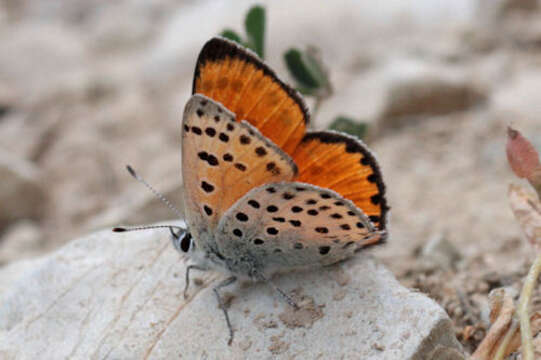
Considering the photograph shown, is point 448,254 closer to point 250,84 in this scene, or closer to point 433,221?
point 433,221

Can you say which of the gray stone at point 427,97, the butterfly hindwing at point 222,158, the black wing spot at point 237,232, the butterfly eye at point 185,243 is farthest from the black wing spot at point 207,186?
the gray stone at point 427,97

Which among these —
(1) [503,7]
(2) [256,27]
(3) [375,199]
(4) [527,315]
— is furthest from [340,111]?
(4) [527,315]

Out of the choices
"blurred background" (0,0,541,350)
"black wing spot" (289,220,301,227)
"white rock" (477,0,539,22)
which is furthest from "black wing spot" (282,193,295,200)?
"white rock" (477,0,539,22)

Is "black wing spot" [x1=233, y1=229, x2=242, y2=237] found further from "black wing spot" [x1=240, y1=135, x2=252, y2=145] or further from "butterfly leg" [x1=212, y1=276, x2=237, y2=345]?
"black wing spot" [x1=240, y1=135, x2=252, y2=145]

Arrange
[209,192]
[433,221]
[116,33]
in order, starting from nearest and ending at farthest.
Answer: [209,192], [433,221], [116,33]

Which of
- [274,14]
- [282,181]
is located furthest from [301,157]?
[274,14]

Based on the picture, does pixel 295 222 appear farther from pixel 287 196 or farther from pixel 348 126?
pixel 348 126
